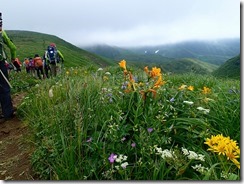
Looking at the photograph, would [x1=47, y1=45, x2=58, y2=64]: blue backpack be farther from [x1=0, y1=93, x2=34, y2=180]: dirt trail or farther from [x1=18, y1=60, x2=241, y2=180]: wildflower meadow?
[x1=18, y1=60, x2=241, y2=180]: wildflower meadow

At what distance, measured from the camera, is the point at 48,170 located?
9.85ft

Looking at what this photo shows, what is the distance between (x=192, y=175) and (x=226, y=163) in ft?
0.99

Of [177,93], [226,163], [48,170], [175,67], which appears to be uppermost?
[177,93]

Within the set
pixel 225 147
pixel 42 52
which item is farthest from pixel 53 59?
pixel 42 52

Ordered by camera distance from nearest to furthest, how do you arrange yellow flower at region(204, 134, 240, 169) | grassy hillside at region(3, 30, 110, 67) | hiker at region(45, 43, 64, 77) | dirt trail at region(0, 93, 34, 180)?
1. yellow flower at region(204, 134, 240, 169)
2. dirt trail at region(0, 93, 34, 180)
3. hiker at region(45, 43, 64, 77)
4. grassy hillside at region(3, 30, 110, 67)

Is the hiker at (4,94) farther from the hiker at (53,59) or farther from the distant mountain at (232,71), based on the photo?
the hiker at (53,59)

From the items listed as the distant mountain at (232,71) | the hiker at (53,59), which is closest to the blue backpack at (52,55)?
the hiker at (53,59)

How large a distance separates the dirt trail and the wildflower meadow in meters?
0.20

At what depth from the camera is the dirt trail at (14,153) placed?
335 cm

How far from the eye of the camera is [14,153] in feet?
13.4

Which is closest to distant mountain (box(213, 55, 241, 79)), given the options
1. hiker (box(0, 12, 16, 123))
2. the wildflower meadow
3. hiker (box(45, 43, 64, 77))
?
the wildflower meadow

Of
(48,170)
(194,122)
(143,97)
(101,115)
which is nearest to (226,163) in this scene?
(194,122)

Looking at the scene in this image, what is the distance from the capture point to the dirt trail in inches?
132

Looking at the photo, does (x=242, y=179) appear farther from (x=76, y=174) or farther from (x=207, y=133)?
(x=76, y=174)
